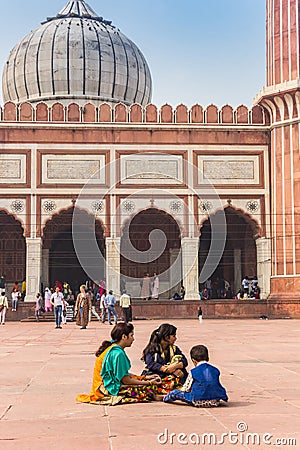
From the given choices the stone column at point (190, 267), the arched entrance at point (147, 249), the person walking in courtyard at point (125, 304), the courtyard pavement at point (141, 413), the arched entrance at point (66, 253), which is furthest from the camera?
the arched entrance at point (147, 249)

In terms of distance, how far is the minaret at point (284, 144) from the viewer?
15992 millimetres

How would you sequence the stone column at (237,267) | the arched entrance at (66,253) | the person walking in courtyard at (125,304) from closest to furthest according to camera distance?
1. the person walking in courtyard at (125,304)
2. the arched entrance at (66,253)
3. the stone column at (237,267)

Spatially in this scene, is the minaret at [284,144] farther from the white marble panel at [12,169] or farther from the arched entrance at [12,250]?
the arched entrance at [12,250]

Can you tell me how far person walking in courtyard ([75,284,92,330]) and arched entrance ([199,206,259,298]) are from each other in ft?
21.0

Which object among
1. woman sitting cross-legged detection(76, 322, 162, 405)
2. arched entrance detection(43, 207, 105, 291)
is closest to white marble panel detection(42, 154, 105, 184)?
arched entrance detection(43, 207, 105, 291)

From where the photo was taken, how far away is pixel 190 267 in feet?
54.1

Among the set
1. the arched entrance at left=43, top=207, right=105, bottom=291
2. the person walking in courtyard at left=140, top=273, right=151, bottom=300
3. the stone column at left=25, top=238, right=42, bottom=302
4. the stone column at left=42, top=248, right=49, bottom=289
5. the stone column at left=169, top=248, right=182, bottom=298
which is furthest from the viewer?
the stone column at left=169, top=248, right=182, bottom=298

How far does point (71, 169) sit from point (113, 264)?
2354 mm

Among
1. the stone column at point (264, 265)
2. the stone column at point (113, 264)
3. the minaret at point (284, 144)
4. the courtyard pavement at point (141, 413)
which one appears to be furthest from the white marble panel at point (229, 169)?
the courtyard pavement at point (141, 413)

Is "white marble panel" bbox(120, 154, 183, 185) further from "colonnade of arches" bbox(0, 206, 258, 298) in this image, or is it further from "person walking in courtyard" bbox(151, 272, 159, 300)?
"person walking in courtyard" bbox(151, 272, 159, 300)

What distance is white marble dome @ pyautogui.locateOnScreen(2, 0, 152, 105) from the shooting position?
19.7m

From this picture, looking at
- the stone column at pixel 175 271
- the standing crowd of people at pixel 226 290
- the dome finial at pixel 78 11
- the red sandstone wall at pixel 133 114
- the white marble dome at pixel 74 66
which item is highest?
the dome finial at pixel 78 11

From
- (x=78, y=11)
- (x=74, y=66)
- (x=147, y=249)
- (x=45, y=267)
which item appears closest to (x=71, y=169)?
(x=45, y=267)

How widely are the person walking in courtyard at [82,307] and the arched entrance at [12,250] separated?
605cm
